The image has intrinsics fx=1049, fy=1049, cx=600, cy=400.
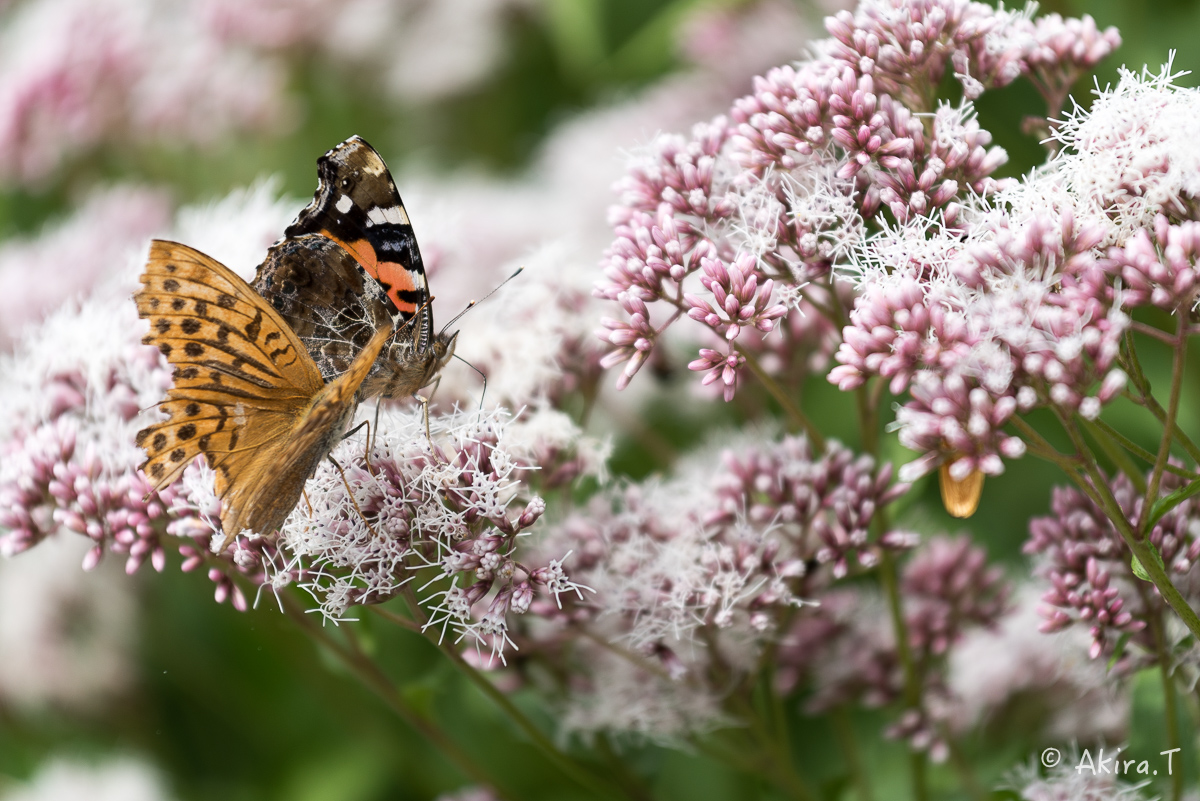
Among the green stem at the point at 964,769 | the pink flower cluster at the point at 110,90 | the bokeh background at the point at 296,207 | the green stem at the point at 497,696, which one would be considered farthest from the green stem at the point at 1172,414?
the pink flower cluster at the point at 110,90

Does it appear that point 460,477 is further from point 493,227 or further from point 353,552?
point 493,227

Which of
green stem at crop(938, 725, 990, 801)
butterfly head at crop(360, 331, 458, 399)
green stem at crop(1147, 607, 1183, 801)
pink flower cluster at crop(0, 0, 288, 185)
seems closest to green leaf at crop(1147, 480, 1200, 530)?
green stem at crop(1147, 607, 1183, 801)

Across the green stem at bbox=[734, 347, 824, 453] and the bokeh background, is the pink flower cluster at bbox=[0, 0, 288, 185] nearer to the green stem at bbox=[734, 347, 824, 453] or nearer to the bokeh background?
the bokeh background

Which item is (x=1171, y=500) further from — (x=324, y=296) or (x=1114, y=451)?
(x=324, y=296)

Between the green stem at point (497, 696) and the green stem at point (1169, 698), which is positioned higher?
the green stem at point (497, 696)

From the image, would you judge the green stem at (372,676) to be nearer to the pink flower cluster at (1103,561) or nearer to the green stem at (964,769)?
the green stem at (964,769)

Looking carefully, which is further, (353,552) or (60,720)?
(60,720)

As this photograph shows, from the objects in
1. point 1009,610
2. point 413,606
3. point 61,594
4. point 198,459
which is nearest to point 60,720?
point 61,594
